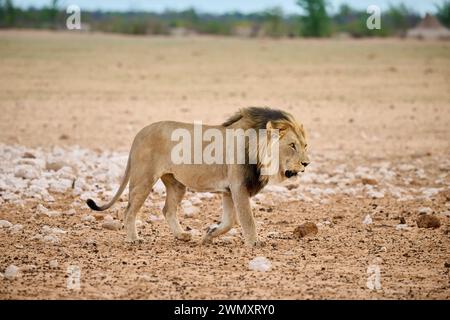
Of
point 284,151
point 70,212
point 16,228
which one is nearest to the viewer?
point 284,151

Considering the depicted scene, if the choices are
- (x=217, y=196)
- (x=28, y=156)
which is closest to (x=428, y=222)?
(x=217, y=196)

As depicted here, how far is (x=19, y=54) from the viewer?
25.3 metres

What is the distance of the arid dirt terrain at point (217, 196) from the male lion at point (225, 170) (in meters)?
0.24

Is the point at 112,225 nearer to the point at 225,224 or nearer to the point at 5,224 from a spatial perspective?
the point at 5,224

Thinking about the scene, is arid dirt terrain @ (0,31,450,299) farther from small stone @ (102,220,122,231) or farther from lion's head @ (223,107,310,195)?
lion's head @ (223,107,310,195)

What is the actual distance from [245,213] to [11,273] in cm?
218

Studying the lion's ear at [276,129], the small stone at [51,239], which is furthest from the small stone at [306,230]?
the small stone at [51,239]

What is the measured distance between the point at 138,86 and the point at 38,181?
10.9 meters

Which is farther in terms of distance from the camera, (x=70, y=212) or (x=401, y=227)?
(x=70, y=212)

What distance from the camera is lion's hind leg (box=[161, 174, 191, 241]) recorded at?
8500 mm

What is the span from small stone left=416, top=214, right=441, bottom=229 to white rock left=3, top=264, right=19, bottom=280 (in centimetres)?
415

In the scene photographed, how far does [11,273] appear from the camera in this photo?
6.95m

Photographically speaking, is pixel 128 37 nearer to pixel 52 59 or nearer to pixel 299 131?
pixel 52 59
